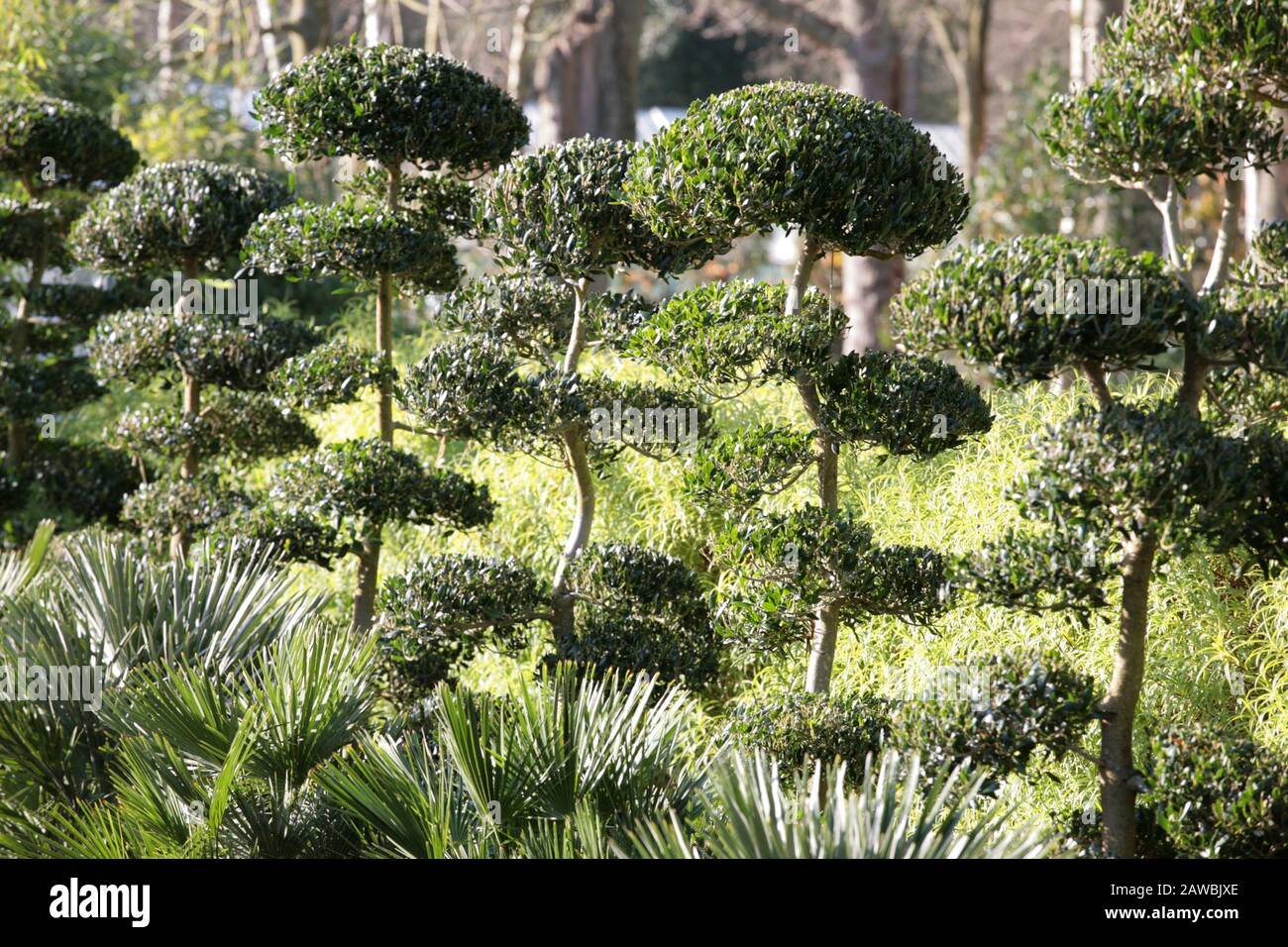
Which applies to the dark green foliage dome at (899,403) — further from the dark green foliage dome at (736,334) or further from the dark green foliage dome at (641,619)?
the dark green foliage dome at (641,619)

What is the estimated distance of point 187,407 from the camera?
6.32 metres

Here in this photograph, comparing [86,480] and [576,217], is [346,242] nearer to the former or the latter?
[576,217]

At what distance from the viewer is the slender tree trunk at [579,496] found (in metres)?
4.95

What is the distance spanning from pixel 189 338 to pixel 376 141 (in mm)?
1547

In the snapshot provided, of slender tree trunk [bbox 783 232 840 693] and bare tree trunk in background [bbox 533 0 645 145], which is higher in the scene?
bare tree trunk in background [bbox 533 0 645 145]

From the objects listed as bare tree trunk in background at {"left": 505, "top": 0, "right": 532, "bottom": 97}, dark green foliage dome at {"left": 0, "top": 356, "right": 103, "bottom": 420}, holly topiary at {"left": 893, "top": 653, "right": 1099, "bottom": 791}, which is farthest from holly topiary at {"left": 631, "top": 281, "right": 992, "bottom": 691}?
bare tree trunk in background at {"left": 505, "top": 0, "right": 532, "bottom": 97}

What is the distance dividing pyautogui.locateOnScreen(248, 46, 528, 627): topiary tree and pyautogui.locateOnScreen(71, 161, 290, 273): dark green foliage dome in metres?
0.82

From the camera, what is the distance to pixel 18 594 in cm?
535

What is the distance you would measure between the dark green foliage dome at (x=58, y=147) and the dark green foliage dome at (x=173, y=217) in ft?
2.38

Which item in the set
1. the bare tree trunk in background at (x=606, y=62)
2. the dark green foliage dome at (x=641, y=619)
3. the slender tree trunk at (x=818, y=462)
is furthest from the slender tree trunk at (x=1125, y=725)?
the bare tree trunk in background at (x=606, y=62)

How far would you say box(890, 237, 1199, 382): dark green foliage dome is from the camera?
10.9 feet

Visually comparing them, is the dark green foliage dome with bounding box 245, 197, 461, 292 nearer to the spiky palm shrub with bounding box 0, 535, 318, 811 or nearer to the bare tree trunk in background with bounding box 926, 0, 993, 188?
the spiky palm shrub with bounding box 0, 535, 318, 811
